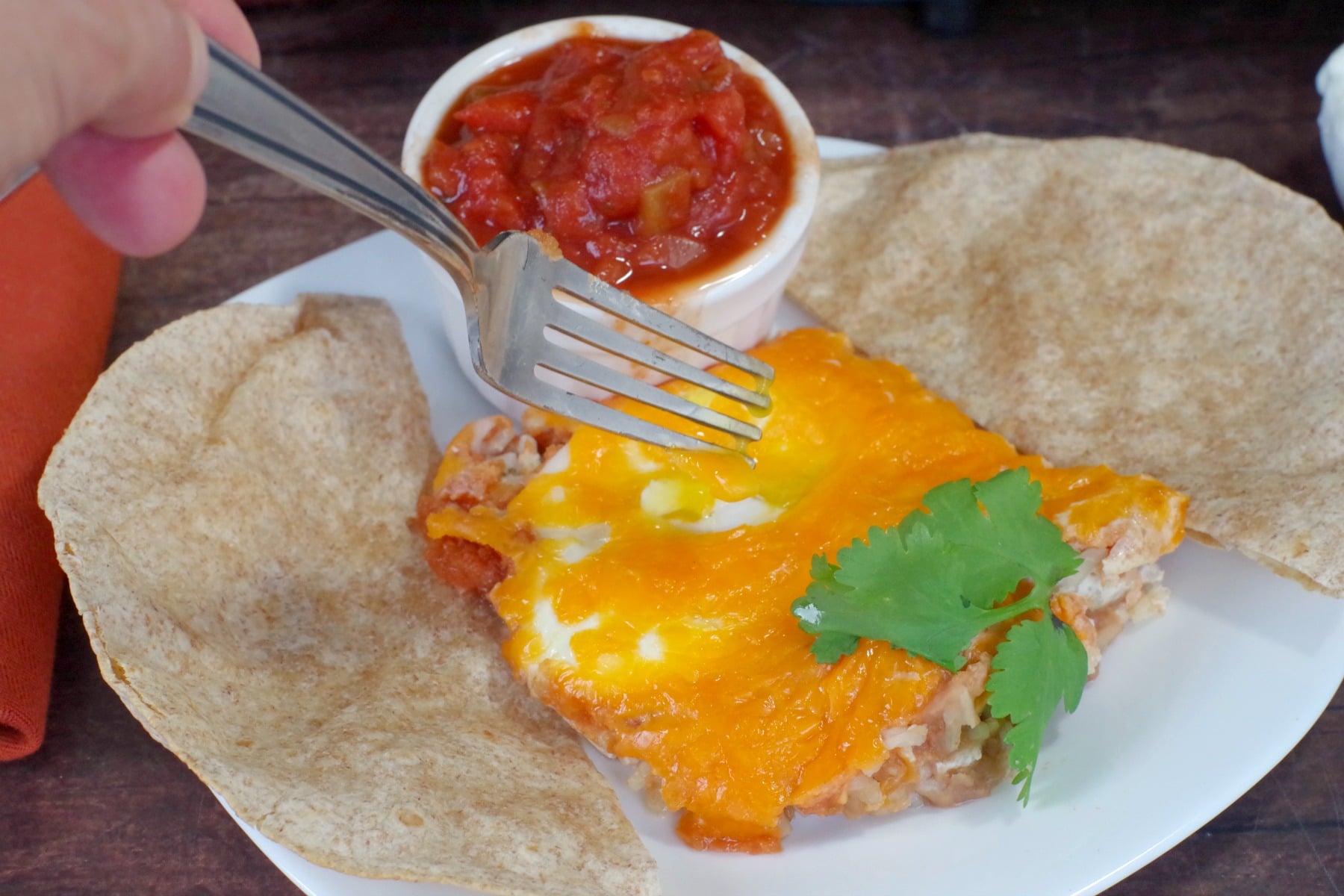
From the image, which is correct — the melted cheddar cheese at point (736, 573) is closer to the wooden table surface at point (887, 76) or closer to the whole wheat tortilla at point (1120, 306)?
the whole wheat tortilla at point (1120, 306)

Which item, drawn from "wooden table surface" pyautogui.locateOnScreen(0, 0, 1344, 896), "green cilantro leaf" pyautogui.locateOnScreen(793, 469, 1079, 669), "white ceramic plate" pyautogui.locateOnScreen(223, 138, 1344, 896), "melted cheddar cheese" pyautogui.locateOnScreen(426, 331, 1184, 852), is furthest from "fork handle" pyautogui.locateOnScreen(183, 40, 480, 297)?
"wooden table surface" pyautogui.locateOnScreen(0, 0, 1344, 896)

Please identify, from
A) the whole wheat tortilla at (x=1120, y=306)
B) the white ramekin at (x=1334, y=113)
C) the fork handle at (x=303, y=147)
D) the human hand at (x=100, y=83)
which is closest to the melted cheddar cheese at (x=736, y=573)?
the whole wheat tortilla at (x=1120, y=306)

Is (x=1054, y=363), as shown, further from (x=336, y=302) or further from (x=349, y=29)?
(x=349, y=29)

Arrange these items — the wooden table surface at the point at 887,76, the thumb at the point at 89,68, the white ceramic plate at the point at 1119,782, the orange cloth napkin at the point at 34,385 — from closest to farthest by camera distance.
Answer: the thumb at the point at 89,68 < the white ceramic plate at the point at 1119,782 < the orange cloth napkin at the point at 34,385 < the wooden table surface at the point at 887,76

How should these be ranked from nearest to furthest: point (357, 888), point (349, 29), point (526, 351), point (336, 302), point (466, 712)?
point (357, 888) → point (526, 351) → point (466, 712) → point (336, 302) → point (349, 29)

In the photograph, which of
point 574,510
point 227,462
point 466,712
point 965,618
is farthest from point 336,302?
point 965,618

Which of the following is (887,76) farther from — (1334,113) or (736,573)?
(736,573)

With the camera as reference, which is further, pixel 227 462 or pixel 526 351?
pixel 227 462
